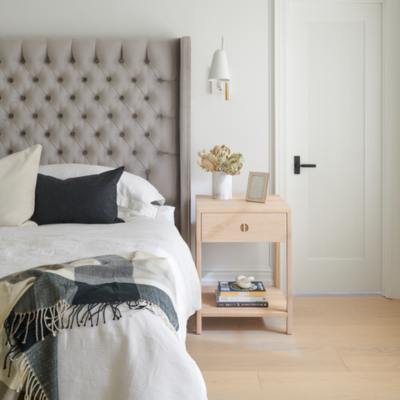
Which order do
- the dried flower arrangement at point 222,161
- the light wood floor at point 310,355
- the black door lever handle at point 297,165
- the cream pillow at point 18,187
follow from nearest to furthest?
the light wood floor at point 310,355, the cream pillow at point 18,187, the dried flower arrangement at point 222,161, the black door lever handle at point 297,165

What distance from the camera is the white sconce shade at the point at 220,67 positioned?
3045mm

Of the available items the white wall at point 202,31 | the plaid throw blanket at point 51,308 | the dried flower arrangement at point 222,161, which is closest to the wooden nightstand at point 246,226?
the dried flower arrangement at point 222,161

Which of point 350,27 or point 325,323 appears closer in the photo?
point 325,323

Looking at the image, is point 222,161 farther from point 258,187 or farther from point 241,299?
point 241,299

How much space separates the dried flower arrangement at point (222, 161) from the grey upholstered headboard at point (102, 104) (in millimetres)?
180

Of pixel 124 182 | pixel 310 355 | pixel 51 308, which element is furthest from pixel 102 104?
pixel 51 308

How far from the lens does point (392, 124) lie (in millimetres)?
3344

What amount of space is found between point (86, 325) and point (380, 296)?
103 inches

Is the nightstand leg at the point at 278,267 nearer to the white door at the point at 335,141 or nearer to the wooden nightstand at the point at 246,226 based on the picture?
the white door at the point at 335,141

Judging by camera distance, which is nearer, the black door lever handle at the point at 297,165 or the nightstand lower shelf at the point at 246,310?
the nightstand lower shelf at the point at 246,310

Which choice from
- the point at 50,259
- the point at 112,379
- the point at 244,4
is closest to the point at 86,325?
the point at 112,379

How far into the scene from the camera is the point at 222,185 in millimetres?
2975

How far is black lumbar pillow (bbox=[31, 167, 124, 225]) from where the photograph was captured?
258 cm

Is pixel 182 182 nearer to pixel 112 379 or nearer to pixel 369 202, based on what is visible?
pixel 369 202
